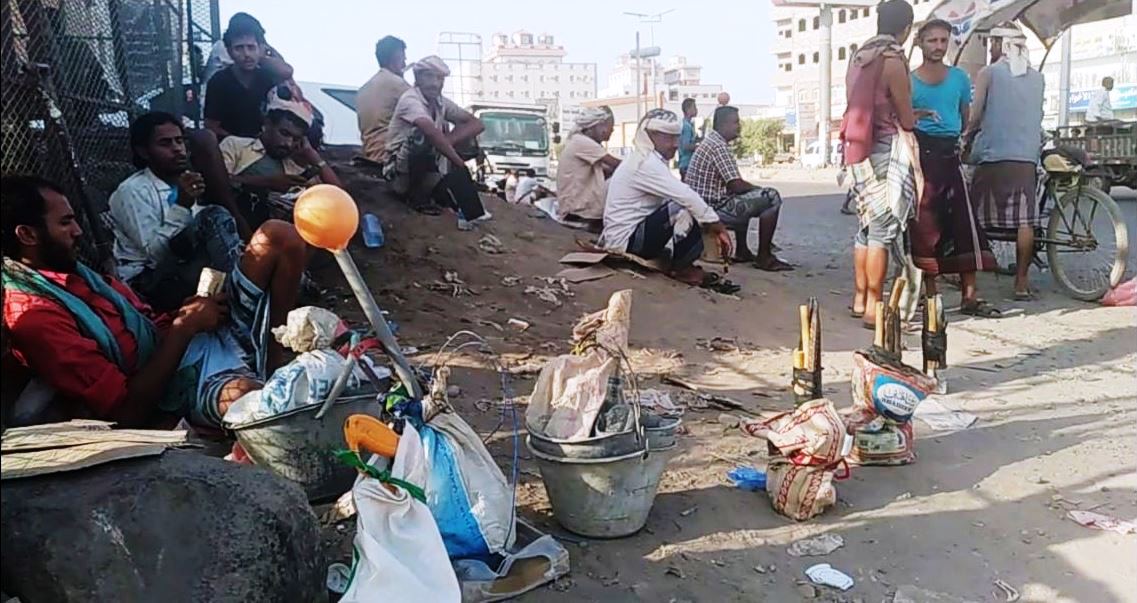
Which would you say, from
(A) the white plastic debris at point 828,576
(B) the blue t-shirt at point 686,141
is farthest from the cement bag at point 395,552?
(B) the blue t-shirt at point 686,141

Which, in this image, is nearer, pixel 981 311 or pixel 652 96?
pixel 981 311

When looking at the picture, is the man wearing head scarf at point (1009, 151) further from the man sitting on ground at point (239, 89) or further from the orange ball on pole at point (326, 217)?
the orange ball on pole at point (326, 217)

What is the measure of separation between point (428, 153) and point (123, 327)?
3.94m

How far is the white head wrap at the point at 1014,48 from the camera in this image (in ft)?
21.1

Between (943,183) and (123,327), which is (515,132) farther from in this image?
(123,327)

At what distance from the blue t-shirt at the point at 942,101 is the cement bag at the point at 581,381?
3.51 m

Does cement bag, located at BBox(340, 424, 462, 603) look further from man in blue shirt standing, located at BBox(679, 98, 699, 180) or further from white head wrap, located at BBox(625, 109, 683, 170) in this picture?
man in blue shirt standing, located at BBox(679, 98, 699, 180)

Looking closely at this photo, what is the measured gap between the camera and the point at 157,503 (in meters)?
1.96

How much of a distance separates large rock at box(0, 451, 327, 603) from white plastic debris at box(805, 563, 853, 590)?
56.5 inches

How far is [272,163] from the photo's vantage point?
503cm

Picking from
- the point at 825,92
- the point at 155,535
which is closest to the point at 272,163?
the point at 155,535

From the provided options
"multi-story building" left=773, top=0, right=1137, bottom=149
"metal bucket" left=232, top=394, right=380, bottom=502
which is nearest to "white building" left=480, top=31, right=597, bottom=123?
"multi-story building" left=773, top=0, right=1137, bottom=149

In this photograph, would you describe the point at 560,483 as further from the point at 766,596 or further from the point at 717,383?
the point at 717,383

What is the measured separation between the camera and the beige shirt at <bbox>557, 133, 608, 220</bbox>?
7512 millimetres
